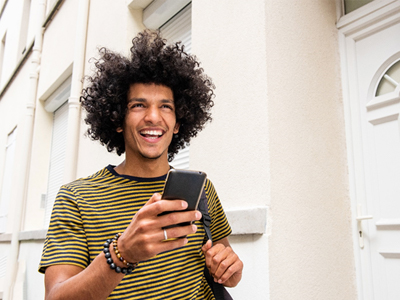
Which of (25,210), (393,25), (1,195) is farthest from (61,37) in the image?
(393,25)

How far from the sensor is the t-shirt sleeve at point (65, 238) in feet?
3.78

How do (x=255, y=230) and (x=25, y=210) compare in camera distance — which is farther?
(x=25, y=210)

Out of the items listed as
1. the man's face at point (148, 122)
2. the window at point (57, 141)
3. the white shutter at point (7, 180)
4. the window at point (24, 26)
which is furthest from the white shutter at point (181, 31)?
the window at point (24, 26)

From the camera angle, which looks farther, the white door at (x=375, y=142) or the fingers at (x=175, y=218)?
the white door at (x=375, y=142)

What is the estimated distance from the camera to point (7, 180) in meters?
7.83

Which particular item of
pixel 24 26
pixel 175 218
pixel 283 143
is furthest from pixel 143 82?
pixel 24 26

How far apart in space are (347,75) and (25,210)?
5.23 meters

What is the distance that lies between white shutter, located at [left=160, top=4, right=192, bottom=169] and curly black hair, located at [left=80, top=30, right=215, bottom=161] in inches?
50.3

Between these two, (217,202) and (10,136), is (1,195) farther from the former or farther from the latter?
(217,202)

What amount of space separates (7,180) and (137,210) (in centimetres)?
751

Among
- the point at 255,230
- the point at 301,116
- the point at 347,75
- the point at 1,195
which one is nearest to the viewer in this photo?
the point at 255,230

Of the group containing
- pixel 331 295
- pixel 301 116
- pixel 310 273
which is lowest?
pixel 331 295

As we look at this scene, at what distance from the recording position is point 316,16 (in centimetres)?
254

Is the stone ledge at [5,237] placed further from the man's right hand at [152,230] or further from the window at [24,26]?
the man's right hand at [152,230]
